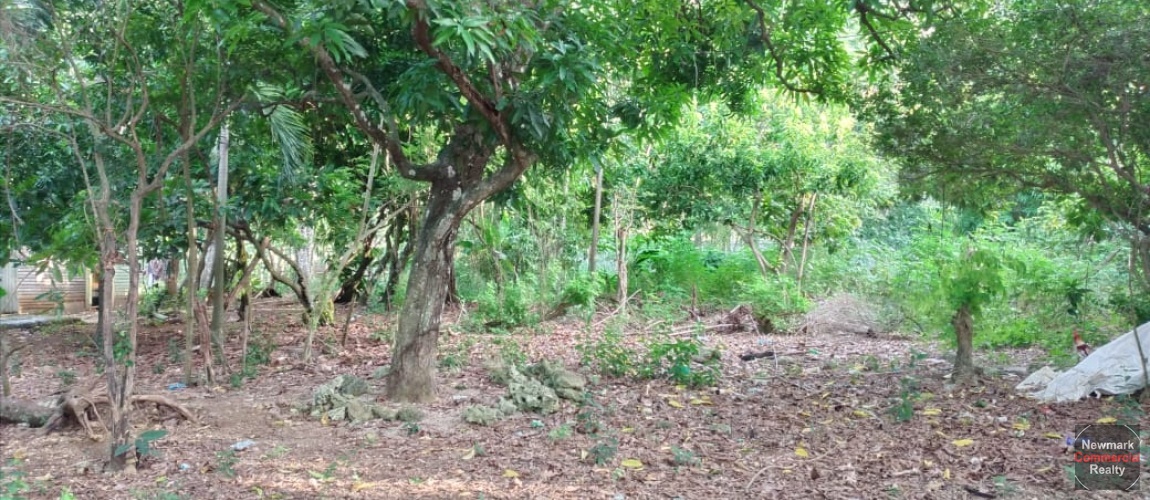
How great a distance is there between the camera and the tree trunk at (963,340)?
20.4 ft

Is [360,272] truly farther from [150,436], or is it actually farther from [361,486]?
[361,486]

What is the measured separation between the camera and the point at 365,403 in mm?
5977

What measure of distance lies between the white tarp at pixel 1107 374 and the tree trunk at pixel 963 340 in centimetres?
53

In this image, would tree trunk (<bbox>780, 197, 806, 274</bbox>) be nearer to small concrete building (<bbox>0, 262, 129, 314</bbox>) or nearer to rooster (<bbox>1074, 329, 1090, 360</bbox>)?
rooster (<bbox>1074, 329, 1090, 360</bbox>)

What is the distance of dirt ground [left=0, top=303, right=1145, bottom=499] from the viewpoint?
4.34 metres

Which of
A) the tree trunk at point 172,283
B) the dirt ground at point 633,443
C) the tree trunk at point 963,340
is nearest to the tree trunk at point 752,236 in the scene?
the dirt ground at point 633,443

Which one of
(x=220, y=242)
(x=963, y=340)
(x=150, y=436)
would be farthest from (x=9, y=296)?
(x=963, y=340)

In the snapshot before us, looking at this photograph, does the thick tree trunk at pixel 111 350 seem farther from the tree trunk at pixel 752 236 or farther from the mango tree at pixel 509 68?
the tree trunk at pixel 752 236

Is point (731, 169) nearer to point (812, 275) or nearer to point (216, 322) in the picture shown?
point (812, 275)

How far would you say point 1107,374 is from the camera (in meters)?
5.66

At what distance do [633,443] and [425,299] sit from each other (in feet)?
6.31

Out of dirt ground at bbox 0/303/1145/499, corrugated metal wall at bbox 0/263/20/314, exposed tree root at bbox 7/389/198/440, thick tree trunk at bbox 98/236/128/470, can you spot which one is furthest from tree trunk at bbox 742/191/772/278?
corrugated metal wall at bbox 0/263/20/314

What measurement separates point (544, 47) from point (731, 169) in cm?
727

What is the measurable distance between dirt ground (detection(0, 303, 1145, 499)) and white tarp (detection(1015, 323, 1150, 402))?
0.41 ft
